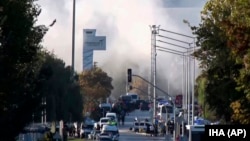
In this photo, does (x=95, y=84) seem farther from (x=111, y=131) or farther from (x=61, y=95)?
(x=61, y=95)

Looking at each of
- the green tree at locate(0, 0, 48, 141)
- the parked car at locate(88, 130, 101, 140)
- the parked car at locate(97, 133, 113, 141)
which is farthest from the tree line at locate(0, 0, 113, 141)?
the parked car at locate(88, 130, 101, 140)

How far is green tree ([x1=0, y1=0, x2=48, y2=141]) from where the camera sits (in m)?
37.5

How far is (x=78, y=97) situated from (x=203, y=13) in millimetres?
45093

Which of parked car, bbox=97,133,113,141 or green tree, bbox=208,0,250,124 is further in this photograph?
parked car, bbox=97,133,113,141

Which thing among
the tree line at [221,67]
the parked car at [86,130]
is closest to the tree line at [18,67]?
the tree line at [221,67]

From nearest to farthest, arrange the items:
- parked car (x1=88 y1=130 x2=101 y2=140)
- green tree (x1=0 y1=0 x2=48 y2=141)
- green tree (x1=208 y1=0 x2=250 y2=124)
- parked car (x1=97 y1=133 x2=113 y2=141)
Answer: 1. green tree (x1=0 y1=0 x2=48 y2=141)
2. green tree (x1=208 y1=0 x2=250 y2=124)
3. parked car (x1=97 y1=133 x2=113 y2=141)
4. parked car (x1=88 y1=130 x2=101 y2=140)

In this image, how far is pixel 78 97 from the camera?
98688 mm

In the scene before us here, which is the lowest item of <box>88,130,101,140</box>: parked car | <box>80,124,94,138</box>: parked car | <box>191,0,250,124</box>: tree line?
<box>88,130,101,140</box>: parked car

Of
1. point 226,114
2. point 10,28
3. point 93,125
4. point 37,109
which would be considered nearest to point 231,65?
point 226,114

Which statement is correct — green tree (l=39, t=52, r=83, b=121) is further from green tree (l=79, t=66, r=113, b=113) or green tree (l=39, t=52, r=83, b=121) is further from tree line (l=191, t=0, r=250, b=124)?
green tree (l=79, t=66, r=113, b=113)

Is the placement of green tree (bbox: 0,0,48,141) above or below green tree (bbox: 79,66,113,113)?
below

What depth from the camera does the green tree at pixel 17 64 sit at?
37500mm

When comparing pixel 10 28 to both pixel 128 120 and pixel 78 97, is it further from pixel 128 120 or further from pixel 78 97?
pixel 128 120

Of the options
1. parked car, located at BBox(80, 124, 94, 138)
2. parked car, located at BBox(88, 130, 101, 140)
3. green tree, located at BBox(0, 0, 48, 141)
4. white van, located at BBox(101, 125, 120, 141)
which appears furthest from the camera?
parked car, located at BBox(80, 124, 94, 138)
